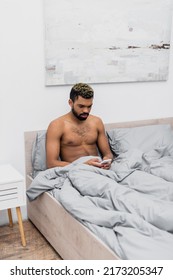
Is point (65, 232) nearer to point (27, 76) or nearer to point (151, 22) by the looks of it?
point (27, 76)

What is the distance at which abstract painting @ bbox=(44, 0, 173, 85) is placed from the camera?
2453 mm

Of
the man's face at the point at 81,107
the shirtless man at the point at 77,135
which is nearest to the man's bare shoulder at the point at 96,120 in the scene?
the shirtless man at the point at 77,135

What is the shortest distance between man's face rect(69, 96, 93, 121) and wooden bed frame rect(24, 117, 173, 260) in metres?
0.35

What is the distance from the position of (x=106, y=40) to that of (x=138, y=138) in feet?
2.57

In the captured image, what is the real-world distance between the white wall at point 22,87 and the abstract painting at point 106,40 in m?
0.07

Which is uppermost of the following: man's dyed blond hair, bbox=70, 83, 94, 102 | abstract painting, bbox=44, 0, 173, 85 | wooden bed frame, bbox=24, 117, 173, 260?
abstract painting, bbox=44, 0, 173, 85

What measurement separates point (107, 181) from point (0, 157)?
87 cm

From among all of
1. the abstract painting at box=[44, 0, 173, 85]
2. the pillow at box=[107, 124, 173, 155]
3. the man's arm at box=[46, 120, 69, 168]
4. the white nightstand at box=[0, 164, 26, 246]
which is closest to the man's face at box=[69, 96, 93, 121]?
the man's arm at box=[46, 120, 69, 168]

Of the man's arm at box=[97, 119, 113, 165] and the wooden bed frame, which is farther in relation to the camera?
the man's arm at box=[97, 119, 113, 165]

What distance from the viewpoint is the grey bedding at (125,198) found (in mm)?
1507

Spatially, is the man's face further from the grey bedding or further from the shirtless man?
the grey bedding

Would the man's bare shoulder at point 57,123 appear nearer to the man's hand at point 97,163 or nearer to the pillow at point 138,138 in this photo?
the man's hand at point 97,163

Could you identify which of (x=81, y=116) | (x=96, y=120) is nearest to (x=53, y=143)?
(x=81, y=116)

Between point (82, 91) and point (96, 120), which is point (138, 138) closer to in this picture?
point (96, 120)
